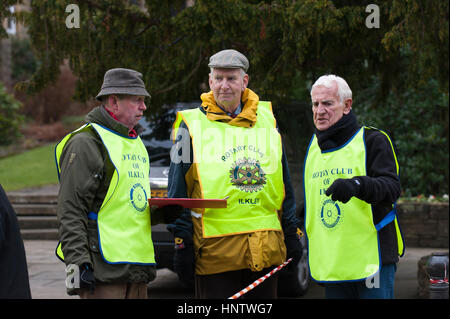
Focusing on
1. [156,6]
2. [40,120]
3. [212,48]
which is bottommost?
[40,120]

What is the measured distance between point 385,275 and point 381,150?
26.7 inches

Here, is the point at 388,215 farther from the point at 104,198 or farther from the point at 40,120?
the point at 40,120

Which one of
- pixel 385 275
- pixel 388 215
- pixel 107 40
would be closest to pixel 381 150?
pixel 388 215

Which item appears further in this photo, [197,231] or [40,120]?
[40,120]

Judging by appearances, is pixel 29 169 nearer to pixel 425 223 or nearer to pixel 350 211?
pixel 425 223

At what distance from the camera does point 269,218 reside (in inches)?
156

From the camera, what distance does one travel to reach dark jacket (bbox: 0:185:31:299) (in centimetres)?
271

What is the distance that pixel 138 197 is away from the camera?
12.2 feet

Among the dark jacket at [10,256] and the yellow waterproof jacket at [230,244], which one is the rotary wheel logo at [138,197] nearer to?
the yellow waterproof jacket at [230,244]

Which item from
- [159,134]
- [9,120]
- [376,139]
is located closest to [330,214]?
[376,139]

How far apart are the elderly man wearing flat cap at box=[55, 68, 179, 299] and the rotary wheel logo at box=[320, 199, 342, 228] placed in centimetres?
98

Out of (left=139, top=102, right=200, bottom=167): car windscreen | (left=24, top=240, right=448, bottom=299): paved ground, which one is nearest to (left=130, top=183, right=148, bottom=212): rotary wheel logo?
(left=139, top=102, right=200, bottom=167): car windscreen

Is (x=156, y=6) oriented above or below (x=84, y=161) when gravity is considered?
above

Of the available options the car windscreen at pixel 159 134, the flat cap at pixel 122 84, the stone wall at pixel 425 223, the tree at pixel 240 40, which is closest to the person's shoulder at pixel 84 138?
the flat cap at pixel 122 84
